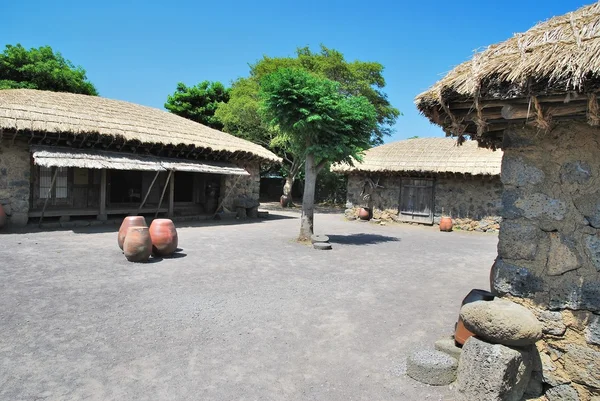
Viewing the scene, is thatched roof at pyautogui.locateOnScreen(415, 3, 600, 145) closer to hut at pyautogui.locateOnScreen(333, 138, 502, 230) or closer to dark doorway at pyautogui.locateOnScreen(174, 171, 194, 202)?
hut at pyautogui.locateOnScreen(333, 138, 502, 230)

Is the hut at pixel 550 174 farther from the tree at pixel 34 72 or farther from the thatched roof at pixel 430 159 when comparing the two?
the tree at pixel 34 72

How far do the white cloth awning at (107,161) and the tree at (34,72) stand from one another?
13.1m

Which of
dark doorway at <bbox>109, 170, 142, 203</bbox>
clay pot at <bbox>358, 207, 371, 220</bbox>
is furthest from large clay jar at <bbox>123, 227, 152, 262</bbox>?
clay pot at <bbox>358, 207, 371, 220</bbox>

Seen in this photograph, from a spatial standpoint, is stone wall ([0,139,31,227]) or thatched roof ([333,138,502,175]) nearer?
stone wall ([0,139,31,227])

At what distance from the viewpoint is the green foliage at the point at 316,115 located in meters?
9.55

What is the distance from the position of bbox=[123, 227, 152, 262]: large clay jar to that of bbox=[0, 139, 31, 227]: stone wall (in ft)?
16.9

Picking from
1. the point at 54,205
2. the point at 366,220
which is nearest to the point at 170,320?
the point at 54,205

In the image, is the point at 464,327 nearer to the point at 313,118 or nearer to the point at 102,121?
the point at 313,118

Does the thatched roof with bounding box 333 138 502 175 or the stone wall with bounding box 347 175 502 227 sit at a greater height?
the thatched roof with bounding box 333 138 502 175

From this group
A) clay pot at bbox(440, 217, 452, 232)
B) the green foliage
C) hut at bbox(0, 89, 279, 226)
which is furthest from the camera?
clay pot at bbox(440, 217, 452, 232)

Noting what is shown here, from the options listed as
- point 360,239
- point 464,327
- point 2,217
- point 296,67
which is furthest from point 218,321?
point 296,67

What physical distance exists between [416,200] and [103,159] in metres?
11.9

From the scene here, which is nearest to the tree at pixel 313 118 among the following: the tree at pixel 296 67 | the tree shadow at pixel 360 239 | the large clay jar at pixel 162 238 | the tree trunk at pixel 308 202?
the tree trunk at pixel 308 202

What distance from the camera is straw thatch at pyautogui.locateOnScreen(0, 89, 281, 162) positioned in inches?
391
